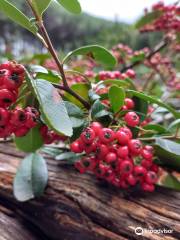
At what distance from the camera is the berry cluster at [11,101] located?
0.82 meters

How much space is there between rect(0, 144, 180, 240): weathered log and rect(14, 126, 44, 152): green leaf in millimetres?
143

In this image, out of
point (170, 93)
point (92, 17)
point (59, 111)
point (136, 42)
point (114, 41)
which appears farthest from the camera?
point (92, 17)

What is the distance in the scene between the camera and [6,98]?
82cm

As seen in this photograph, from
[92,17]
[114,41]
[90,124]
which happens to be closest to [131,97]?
[90,124]

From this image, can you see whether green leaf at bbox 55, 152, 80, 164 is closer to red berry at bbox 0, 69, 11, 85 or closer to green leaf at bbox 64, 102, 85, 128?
green leaf at bbox 64, 102, 85, 128

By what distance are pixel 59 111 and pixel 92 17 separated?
11.5 meters

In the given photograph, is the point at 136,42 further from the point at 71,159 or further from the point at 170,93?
the point at 71,159

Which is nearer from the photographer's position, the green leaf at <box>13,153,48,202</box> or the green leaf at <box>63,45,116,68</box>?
the green leaf at <box>63,45,116,68</box>

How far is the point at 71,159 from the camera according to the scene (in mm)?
1244

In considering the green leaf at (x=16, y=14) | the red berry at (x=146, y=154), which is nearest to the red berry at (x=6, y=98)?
the green leaf at (x=16, y=14)

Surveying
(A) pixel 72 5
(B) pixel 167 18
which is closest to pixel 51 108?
(A) pixel 72 5

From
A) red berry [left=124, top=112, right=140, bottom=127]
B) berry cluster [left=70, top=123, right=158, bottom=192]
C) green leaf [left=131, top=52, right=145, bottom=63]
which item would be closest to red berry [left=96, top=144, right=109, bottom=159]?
berry cluster [left=70, top=123, right=158, bottom=192]

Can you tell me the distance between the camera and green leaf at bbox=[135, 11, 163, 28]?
1860mm

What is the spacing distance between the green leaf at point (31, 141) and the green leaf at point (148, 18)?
41.2 inches
